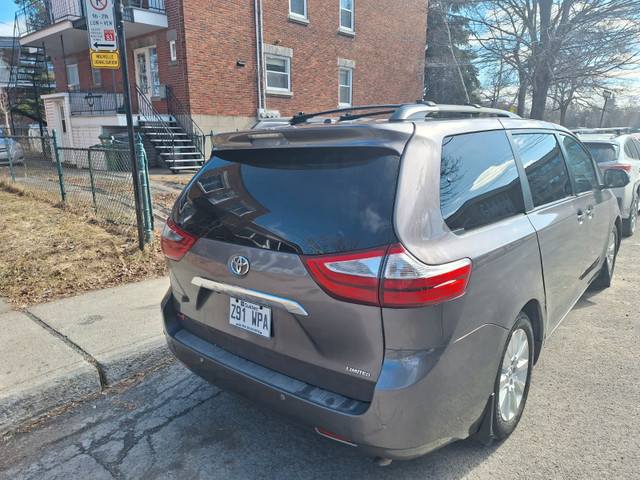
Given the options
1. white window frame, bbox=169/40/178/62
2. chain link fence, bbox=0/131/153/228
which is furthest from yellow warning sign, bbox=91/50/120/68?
white window frame, bbox=169/40/178/62

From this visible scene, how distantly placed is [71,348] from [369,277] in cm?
290

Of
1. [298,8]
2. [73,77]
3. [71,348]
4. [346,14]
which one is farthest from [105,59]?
[73,77]

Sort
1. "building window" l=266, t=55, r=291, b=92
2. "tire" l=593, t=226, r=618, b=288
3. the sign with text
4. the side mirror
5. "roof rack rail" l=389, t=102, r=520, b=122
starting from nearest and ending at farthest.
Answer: "roof rack rail" l=389, t=102, r=520, b=122
the side mirror
"tire" l=593, t=226, r=618, b=288
the sign with text
"building window" l=266, t=55, r=291, b=92

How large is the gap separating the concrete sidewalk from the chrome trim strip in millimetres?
1473

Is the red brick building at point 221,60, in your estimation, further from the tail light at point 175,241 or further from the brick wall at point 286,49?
the tail light at point 175,241

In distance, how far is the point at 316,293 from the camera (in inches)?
79.5

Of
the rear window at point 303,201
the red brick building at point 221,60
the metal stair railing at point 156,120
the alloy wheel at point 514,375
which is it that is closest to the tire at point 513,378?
the alloy wheel at point 514,375

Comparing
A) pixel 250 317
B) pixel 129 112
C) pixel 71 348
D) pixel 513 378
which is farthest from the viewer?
pixel 129 112

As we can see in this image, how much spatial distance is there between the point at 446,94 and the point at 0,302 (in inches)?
1087

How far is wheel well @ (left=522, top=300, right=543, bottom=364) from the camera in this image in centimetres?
280

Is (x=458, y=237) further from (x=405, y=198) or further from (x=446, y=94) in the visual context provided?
(x=446, y=94)

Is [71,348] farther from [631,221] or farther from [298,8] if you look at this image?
[298,8]

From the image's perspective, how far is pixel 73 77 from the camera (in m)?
19.6

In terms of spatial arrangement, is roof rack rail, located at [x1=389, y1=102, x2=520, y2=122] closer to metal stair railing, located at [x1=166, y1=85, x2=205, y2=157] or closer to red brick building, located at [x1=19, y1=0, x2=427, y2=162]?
metal stair railing, located at [x1=166, y1=85, x2=205, y2=157]
